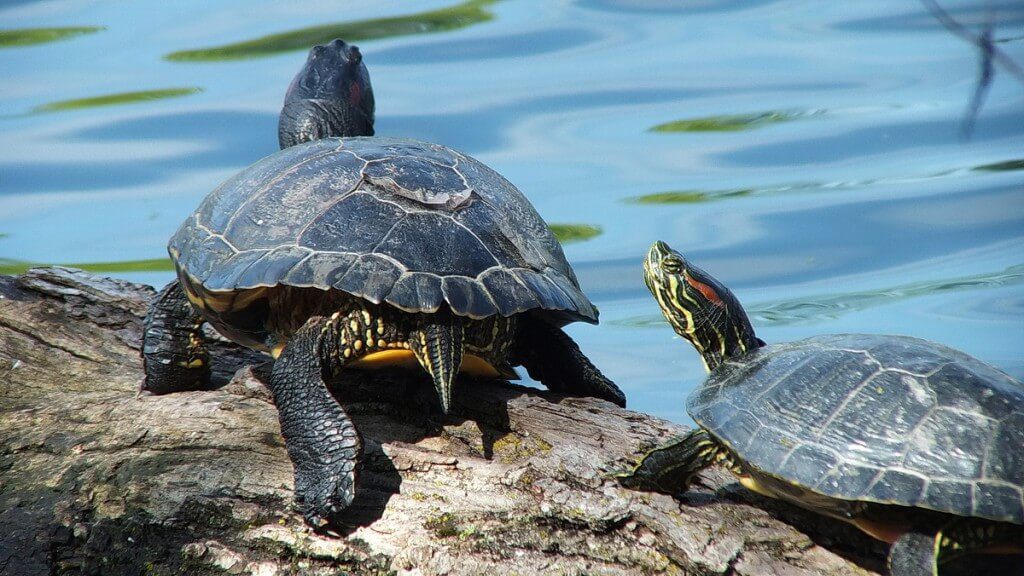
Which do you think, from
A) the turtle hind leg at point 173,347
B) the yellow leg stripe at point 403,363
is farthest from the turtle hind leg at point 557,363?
the turtle hind leg at point 173,347

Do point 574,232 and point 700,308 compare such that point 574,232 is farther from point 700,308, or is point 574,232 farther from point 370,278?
point 370,278

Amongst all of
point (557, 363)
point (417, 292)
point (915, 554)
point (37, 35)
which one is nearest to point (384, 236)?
point (417, 292)

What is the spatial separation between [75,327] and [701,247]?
412cm

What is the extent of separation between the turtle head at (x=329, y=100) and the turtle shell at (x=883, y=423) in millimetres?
2830

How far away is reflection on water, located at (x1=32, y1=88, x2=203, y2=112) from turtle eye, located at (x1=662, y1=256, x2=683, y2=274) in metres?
6.96

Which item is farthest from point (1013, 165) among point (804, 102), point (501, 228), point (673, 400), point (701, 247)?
point (501, 228)

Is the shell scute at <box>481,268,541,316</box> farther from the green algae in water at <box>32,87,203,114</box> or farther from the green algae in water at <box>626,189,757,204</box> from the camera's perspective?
the green algae in water at <box>32,87,203,114</box>

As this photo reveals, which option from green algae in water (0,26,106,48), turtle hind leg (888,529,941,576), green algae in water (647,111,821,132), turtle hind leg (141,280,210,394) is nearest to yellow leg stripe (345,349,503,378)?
turtle hind leg (141,280,210,394)

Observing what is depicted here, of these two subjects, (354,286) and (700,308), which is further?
(700,308)

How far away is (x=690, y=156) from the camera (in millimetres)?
8055

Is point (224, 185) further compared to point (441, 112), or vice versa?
point (441, 112)

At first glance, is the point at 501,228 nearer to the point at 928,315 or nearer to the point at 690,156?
the point at 928,315

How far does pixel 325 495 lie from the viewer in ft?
8.34

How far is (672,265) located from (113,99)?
734cm
